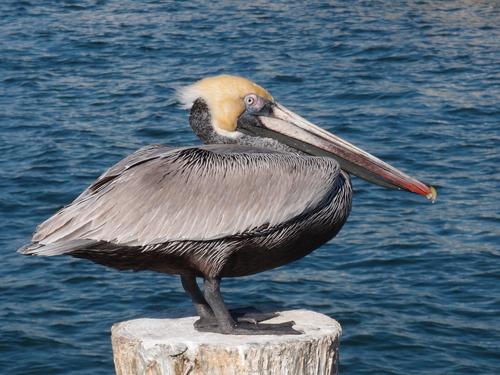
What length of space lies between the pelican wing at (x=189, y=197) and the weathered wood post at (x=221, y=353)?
0.40 meters

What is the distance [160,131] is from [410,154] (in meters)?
2.57

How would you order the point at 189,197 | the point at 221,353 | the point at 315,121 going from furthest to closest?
the point at 315,121 < the point at 189,197 < the point at 221,353

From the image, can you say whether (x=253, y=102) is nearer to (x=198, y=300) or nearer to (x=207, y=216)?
(x=207, y=216)

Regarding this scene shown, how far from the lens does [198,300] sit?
4.85 meters

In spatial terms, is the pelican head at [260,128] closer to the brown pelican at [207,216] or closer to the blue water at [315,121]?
the brown pelican at [207,216]

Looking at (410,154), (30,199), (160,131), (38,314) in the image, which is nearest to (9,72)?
(160,131)

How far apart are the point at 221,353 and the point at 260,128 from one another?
4.70ft

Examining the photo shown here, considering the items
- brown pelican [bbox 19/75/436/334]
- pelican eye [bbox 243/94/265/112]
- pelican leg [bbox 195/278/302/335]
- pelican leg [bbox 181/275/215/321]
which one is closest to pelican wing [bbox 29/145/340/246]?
brown pelican [bbox 19/75/436/334]

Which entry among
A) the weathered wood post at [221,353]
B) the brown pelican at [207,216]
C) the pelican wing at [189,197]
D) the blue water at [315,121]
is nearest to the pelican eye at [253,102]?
the brown pelican at [207,216]

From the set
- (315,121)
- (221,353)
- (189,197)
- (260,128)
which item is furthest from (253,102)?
(315,121)

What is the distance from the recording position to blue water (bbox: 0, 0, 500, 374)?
7.92 metres

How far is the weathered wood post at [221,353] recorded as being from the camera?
4.27 metres

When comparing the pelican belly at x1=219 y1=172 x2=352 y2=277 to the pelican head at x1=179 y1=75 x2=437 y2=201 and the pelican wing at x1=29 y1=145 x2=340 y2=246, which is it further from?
the pelican head at x1=179 y1=75 x2=437 y2=201

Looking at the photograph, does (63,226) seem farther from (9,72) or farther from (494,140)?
(9,72)
